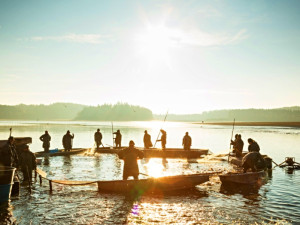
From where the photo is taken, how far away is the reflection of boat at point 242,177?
46.9 ft

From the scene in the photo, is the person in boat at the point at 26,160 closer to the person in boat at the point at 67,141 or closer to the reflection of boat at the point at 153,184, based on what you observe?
the reflection of boat at the point at 153,184

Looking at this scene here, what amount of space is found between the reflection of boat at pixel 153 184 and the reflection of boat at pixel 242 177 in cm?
130

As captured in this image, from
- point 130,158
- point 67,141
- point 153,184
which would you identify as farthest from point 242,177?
point 67,141

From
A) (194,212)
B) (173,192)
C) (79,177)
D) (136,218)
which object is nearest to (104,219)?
(136,218)

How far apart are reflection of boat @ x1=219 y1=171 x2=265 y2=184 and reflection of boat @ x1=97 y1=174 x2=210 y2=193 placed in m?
1.30

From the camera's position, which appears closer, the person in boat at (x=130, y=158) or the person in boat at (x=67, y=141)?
the person in boat at (x=130, y=158)

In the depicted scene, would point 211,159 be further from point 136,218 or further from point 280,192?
point 136,218

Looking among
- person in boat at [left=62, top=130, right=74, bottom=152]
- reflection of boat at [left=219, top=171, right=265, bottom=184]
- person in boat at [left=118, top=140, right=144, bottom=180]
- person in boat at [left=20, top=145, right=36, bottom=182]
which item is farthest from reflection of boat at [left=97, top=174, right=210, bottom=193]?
person in boat at [left=62, top=130, right=74, bottom=152]

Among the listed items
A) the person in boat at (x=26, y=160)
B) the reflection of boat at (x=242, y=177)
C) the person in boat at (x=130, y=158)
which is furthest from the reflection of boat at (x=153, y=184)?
the person in boat at (x=26, y=160)

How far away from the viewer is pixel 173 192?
13312 mm

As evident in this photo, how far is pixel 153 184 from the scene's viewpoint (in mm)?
12984

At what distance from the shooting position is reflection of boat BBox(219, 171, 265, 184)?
14297 mm

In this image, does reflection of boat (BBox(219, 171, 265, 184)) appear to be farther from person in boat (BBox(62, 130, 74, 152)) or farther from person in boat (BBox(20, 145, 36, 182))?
person in boat (BBox(62, 130, 74, 152))

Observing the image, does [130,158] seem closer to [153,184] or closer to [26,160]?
[153,184]
